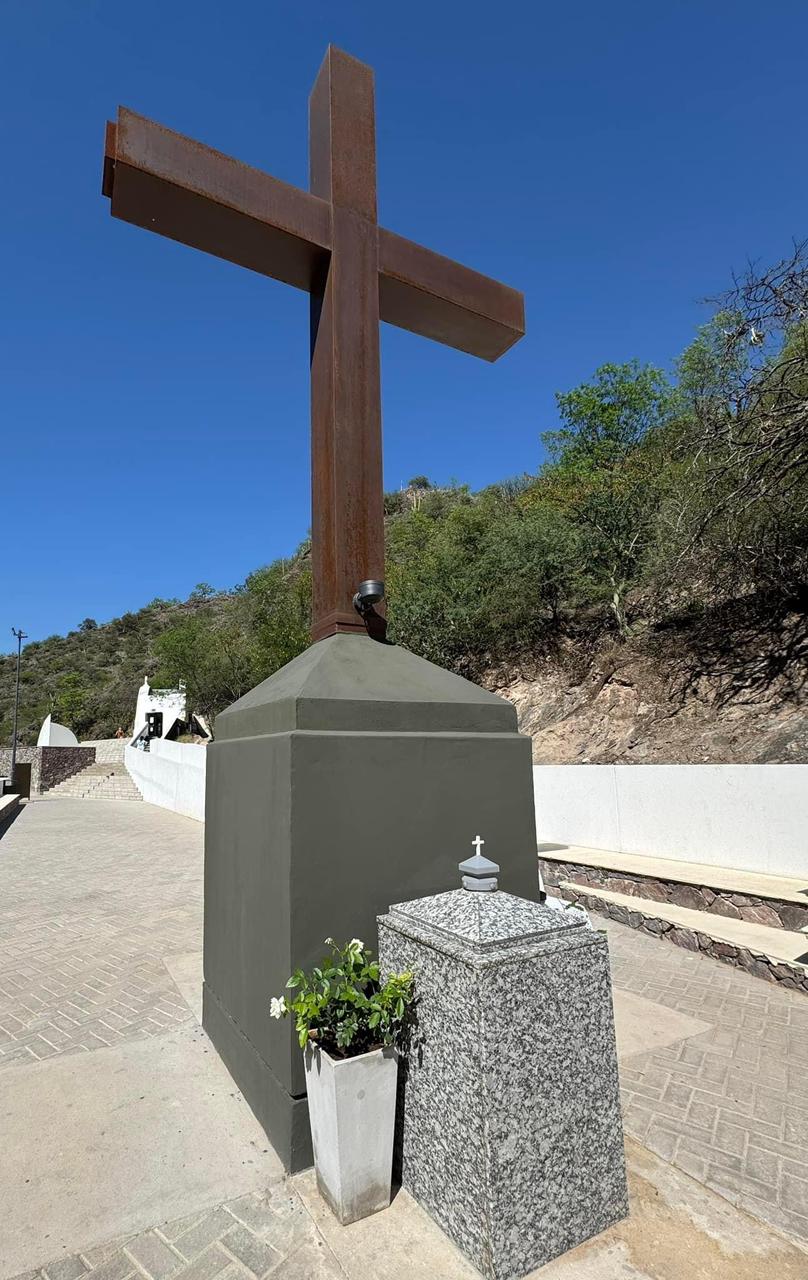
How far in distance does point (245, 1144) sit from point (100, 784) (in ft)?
95.1

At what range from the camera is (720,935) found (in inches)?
219

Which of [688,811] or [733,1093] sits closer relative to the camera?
[733,1093]

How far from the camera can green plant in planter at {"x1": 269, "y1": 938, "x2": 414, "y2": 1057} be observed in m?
2.22

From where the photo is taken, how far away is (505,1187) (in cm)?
196

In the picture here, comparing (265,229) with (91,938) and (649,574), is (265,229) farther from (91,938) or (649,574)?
(649,574)

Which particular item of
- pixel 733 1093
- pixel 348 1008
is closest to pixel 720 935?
pixel 733 1093

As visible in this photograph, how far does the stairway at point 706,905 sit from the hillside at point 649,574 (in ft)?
9.73

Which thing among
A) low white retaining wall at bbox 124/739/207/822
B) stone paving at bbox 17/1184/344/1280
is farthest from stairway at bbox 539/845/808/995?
low white retaining wall at bbox 124/739/207/822

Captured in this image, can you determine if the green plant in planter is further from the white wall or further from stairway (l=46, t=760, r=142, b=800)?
the white wall

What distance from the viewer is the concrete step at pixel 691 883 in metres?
5.77

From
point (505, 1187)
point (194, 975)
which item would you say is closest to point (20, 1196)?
point (505, 1187)

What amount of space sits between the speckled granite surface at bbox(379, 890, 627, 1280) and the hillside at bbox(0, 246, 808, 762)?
791 cm

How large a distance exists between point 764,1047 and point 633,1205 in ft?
7.06

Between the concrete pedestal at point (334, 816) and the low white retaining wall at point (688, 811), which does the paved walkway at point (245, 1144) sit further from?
the low white retaining wall at point (688, 811)
